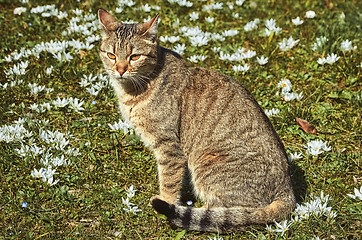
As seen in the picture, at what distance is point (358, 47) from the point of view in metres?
7.01

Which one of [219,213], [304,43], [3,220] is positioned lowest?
[3,220]

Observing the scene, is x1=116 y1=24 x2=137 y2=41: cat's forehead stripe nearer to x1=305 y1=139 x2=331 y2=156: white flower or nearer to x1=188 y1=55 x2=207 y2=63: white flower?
x1=188 y1=55 x2=207 y2=63: white flower

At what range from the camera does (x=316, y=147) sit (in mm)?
5289

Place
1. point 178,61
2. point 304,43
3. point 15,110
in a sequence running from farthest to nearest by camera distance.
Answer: point 304,43, point 15,110, point 178,61

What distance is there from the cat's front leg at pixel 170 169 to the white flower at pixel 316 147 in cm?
170

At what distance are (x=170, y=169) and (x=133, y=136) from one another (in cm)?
97

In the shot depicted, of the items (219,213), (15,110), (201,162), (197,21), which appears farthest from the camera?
(197,21)

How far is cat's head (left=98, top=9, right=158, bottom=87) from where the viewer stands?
15.3 ft

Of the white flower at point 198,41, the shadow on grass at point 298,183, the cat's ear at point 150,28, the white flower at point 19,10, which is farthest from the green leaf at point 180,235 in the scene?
the white flower at point 19,10

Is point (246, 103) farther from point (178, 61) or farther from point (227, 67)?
point (227, 67)

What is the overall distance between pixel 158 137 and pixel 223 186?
93 cm

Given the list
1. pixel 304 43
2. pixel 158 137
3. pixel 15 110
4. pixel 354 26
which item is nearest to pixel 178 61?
pixel 158 137

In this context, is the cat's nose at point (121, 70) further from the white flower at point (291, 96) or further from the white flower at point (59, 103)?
the white flower at point (291, 96)

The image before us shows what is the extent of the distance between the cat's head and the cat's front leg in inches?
34.3
